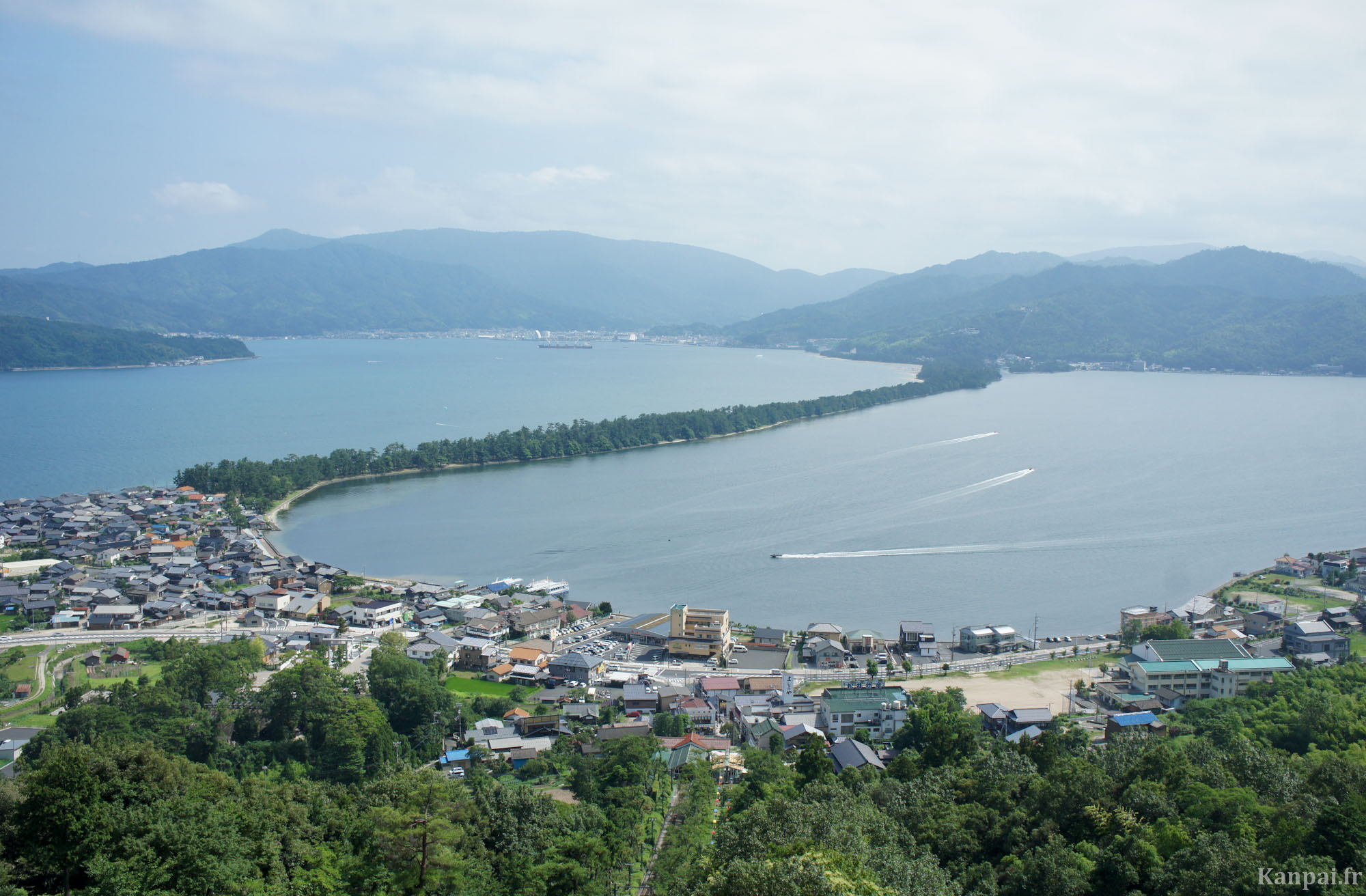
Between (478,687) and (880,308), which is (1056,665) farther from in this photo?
(880,308)

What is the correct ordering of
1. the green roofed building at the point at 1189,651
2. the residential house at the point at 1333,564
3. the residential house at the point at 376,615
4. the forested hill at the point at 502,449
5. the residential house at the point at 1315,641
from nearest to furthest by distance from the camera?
the green roofed building at the point at 1189,651 < the residential house at the point at 1315,641 < the residential house at the point at 376,615 < the residential house at the point at 1333,564 < the forested hill at the point at 502,449

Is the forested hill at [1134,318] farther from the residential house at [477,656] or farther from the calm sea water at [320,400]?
the residential house at [477,656]

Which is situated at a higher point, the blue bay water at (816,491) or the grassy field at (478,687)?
the blue bay water at (816,491)

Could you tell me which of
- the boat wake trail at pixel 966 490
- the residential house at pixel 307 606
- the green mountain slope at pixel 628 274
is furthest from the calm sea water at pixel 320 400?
the green mountain slope at pixel 628 274

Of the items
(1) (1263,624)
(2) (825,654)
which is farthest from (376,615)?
(1) (1263,624)

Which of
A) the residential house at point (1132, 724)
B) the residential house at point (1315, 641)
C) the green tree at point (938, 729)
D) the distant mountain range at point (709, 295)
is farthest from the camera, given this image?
the distant mountain range at point (709, 295)

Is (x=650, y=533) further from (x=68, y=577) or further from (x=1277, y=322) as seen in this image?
(x=1277, y=322)

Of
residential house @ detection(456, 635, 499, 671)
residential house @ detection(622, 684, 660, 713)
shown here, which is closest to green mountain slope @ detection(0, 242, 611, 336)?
residential house @ detection(456, 635, 499, 671)

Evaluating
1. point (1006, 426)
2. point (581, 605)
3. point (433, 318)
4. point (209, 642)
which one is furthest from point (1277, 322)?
point (433, 318)

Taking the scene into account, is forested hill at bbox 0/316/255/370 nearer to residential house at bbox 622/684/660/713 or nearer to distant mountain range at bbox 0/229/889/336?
distant mountain range at bbox 0/229/889/336
